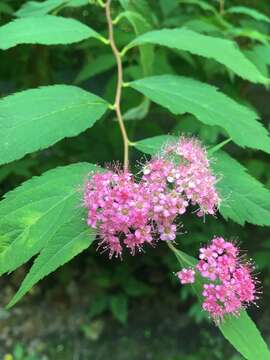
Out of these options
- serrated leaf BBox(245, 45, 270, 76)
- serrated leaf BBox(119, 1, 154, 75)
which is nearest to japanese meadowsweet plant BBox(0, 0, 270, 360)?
serrated leaf BBox(119, 1, 154, 75)

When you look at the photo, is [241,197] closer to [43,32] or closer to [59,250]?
[59,250]

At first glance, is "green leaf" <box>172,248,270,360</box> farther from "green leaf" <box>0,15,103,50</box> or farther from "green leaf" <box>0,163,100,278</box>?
"green leaf" <box>0,15,103,50</box>

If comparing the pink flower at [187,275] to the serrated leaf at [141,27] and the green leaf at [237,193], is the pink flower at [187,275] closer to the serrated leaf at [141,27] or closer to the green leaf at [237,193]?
the green leaf at [237,193]

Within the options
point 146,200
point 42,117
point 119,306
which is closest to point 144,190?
point 146,200

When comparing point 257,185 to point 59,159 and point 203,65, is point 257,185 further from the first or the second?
point 59,159

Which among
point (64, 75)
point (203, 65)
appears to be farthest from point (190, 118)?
point (64, 75)
